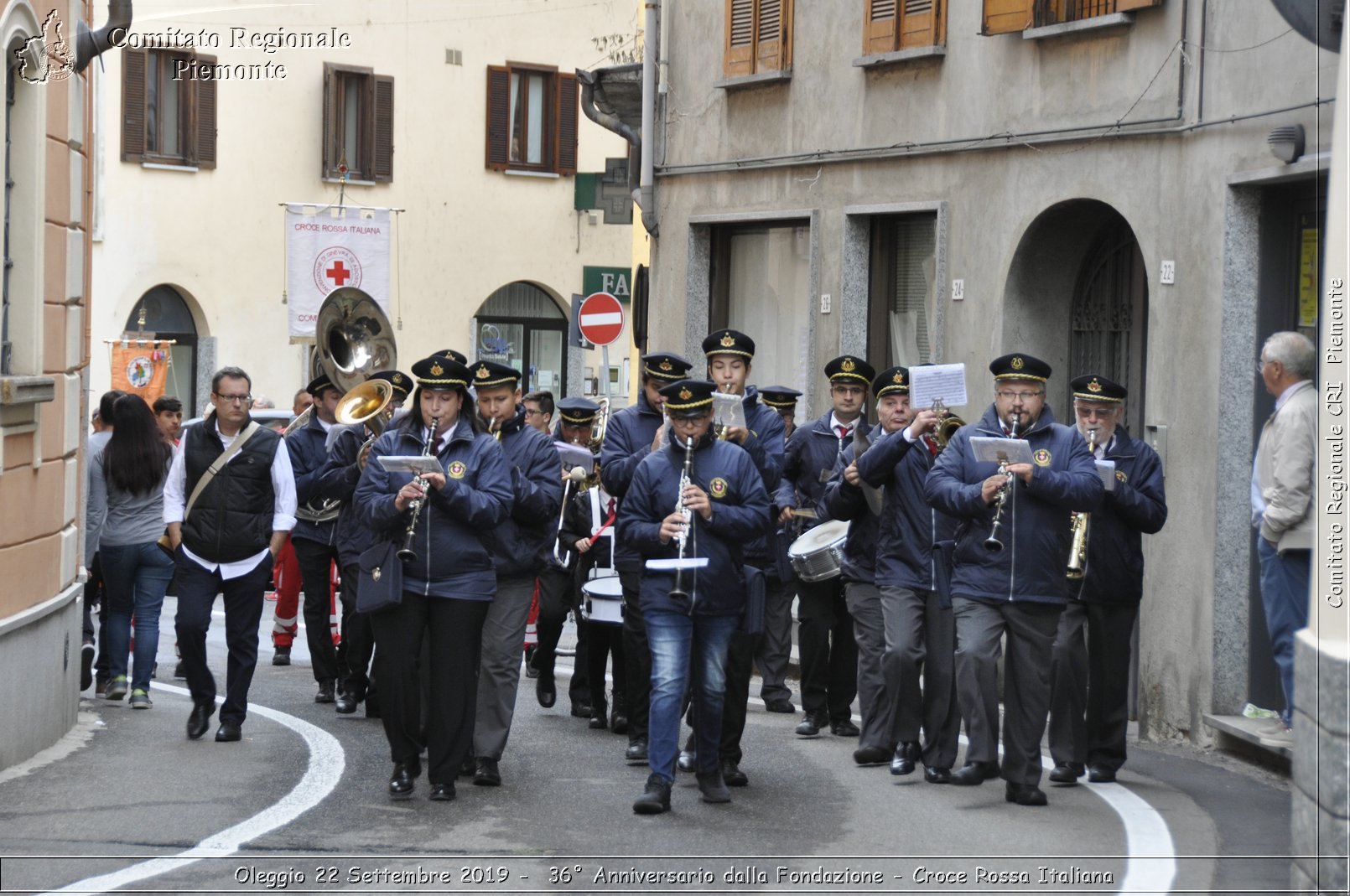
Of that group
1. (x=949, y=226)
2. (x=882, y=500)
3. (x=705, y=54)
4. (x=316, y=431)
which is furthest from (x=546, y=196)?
(x=882, y=500)

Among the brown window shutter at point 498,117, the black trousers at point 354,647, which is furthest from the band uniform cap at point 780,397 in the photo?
the brown window shutter at point 498,117

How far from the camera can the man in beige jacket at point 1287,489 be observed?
1000cm

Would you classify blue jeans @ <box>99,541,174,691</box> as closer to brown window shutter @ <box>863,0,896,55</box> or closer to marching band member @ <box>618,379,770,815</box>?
marching band member @ <box>618,379,770,815</box>

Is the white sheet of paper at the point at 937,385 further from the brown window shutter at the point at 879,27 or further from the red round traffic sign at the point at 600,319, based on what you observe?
the red round traffic sign at the point at 600,319

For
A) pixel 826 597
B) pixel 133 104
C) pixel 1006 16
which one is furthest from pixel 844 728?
pixel 133 104

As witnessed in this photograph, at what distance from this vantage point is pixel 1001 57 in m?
15.4

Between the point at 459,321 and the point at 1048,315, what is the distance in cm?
2418

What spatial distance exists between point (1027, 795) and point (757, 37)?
10.4m

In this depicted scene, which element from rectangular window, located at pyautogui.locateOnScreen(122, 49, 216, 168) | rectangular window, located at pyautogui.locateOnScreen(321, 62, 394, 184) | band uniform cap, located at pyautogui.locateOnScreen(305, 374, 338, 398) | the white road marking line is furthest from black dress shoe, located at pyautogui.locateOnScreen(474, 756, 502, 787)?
rectangular window, located at pyautogui.locateOnScreen(321, 62, 394, 184)

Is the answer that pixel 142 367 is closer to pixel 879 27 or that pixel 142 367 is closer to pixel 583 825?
pixel 879 27

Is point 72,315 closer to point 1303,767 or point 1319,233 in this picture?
point 1319,233

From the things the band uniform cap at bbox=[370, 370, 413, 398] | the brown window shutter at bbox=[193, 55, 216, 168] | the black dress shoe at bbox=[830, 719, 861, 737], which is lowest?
the black dress shoe at bbox=[830, 719, 861, 737]

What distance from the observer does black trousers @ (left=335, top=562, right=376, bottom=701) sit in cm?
1235

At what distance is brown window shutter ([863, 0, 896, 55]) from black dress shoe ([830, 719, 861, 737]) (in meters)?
6.60
